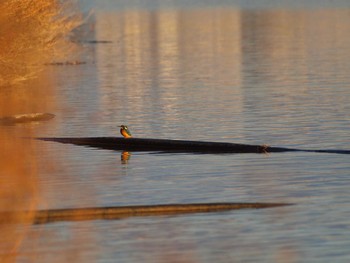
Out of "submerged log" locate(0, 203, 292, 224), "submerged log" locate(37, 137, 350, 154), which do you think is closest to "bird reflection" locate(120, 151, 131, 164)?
"submerged log" locate(37, 137, 350, 154)

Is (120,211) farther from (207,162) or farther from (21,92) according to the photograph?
(21,92)

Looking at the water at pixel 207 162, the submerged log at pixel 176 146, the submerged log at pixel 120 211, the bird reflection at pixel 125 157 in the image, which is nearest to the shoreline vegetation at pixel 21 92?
the submerged log at pixel 120 211

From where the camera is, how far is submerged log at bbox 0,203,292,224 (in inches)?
755

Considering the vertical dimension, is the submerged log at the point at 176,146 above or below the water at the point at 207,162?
above

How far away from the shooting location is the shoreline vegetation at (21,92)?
21853 millimetres

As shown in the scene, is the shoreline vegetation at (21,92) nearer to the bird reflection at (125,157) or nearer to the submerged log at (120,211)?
the submerged log at (120,211)

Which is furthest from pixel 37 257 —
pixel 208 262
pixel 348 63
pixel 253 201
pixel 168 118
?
pixel 348 63

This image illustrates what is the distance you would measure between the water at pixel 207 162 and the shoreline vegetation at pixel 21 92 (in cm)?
38

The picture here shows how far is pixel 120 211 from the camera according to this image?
19797 mm

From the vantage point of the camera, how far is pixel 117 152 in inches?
1104

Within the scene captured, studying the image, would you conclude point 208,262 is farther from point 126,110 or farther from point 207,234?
point 126,110

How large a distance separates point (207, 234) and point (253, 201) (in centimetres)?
278

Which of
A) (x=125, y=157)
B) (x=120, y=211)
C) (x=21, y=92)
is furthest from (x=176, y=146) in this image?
(x=21, y=92)

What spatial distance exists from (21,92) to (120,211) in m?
23.2
